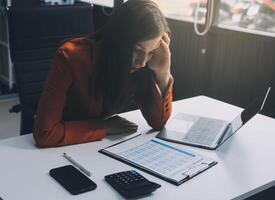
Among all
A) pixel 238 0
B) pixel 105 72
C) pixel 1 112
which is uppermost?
pixel 238 0

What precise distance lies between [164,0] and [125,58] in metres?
1.80

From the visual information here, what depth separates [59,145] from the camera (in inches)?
52.7

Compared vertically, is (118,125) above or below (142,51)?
below

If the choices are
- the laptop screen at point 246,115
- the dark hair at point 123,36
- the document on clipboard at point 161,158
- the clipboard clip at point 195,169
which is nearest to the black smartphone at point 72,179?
the document on clipboard at point 161,158

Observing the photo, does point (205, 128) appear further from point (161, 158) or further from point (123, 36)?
point (123, 36)

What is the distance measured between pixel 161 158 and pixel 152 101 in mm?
365

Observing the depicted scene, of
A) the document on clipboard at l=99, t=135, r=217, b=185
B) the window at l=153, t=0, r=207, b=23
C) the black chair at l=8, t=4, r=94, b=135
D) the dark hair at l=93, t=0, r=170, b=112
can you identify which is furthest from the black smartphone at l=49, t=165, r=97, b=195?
the window at l=153, t=0, r=207, b=23

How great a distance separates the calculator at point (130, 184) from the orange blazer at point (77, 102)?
0.96 feet

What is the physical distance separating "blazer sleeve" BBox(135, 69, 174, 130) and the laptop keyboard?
12 cm

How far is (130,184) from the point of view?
1069 mm

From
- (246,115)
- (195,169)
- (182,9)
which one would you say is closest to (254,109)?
(246,115)

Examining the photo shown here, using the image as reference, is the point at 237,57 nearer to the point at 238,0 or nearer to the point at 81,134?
the point at 238,0

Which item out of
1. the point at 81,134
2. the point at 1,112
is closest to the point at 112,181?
the point at 81,134

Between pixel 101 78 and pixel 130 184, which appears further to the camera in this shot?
pixel 101 78
